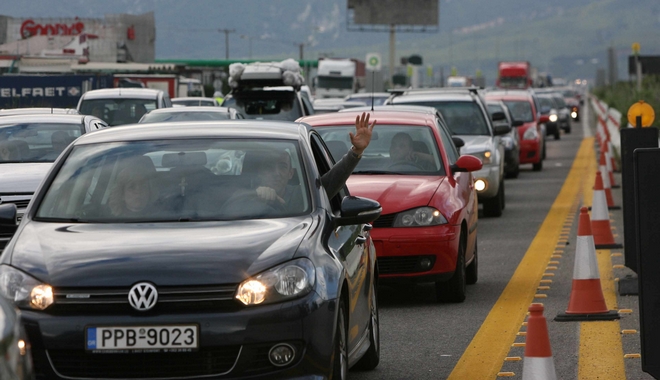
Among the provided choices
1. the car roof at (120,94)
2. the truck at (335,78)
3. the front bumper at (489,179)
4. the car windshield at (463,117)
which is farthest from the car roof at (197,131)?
the truck at (335,78)

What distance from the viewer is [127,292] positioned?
570 centimetres

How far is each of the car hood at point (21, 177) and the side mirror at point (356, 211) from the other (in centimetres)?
652

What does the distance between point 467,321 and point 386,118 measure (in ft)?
10.8

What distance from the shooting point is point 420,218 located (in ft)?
35.2

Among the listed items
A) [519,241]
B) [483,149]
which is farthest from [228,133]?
[483,149]

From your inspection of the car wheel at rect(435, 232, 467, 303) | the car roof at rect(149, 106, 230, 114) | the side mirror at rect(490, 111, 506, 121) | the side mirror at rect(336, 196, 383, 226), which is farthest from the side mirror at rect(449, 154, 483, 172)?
the side mirror at rect(490, 111, 506, 121)

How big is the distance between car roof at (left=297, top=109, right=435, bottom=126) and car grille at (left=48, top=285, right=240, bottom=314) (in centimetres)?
676

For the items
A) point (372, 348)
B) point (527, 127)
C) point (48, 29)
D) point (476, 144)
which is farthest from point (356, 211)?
point (48, 29)

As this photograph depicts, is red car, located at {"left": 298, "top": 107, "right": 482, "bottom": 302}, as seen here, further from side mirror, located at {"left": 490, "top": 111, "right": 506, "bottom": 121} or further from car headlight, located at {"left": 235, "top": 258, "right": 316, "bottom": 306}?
side mirror, located at {"left": 490, "top": 111, "right": 506, "bottom": 121}

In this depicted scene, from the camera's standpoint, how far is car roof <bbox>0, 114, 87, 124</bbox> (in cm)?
1509

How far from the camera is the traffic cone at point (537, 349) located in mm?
5871

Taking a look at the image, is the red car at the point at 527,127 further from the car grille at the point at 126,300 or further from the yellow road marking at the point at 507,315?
the car grille at the point at 126,300

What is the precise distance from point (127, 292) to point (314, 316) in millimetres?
786

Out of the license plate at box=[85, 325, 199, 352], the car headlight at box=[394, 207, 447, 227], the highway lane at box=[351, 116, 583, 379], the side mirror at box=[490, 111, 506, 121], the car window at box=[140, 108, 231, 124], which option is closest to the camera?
the license plate at box=[85, 325, 199, 352]
